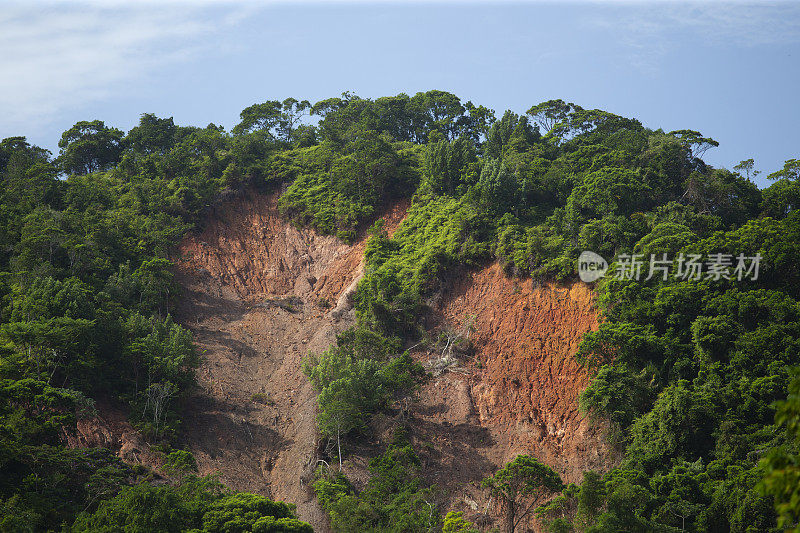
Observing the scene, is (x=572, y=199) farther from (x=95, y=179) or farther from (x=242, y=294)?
(x=95, y=179)

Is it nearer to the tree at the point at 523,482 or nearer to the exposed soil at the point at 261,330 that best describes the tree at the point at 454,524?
the tree at the point at 523,482

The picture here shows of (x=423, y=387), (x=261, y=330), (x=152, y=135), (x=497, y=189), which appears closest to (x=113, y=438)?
(x=261, y=330)

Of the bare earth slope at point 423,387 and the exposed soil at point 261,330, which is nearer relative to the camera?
the bare earth slope at point 423,387

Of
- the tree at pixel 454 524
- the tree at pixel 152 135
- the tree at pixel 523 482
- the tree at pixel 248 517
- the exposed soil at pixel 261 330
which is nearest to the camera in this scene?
the tree at pixel 248 517

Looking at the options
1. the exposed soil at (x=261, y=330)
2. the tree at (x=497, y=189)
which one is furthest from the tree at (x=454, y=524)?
the tree at (x=497, y=189)

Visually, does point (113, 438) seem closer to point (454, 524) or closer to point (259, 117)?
point (454, 524)

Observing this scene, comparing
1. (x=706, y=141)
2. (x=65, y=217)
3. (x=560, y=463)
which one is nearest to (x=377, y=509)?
(x=560, y=463)
